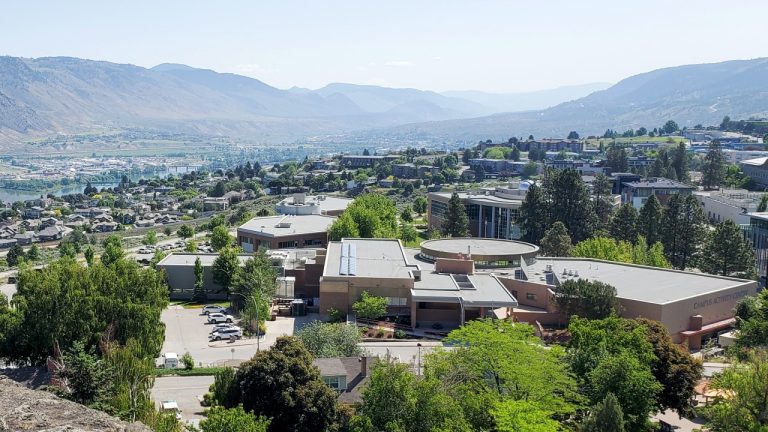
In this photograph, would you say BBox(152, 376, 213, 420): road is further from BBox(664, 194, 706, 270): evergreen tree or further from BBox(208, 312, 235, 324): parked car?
BBox(664, 194, 706, 270): evergreen tree

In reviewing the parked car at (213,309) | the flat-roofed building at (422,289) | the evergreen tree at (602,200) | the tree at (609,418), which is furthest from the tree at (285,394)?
the evergreen tree at (602,200)

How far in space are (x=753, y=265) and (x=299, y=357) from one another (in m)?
33.3

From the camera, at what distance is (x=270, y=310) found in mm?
39594

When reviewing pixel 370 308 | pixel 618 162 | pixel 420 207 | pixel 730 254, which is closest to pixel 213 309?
pixel 370 308

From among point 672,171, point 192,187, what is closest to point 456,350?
point 672,171

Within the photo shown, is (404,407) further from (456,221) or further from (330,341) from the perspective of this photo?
(456,221)

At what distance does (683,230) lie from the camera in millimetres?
51562

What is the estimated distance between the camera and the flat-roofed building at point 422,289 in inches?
1421

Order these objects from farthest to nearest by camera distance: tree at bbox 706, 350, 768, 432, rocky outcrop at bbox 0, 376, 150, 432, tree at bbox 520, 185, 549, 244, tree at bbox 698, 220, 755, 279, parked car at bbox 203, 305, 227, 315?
tree at bbox 520, 185, 549, 244 → tree at bbox 698, 220, 755, 279 → parked car at bbox 203, 305, 227, 315 → tree at bbox 706, 350, 768, 432 → rocky outcrop at bbox 0, 376, 150, 432

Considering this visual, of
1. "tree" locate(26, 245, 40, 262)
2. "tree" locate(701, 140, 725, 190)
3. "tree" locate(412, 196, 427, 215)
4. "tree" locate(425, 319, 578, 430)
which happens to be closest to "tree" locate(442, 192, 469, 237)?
"tree" locate(412, 196, 427, 215)

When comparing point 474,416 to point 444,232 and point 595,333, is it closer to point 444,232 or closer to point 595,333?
point 595,333

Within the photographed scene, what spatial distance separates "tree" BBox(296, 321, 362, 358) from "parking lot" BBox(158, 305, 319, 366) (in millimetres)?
3548

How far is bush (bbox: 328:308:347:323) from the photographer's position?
122 ft

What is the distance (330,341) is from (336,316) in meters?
8.32
